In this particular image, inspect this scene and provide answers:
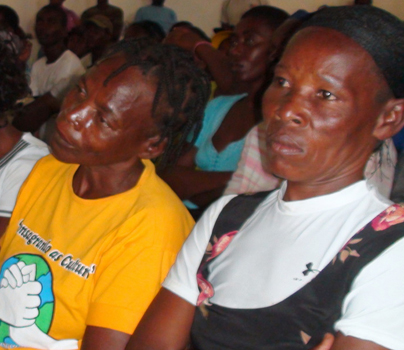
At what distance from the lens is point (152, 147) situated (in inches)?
52.8

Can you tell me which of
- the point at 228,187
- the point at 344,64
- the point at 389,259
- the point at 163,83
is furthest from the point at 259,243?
the point at 228,187

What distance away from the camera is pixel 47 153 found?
61.2 inches

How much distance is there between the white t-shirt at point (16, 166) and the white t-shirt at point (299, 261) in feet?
2.04

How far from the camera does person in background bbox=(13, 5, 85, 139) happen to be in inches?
121

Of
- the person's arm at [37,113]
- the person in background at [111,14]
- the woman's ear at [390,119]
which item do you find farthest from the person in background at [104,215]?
the person in background at [111,14]

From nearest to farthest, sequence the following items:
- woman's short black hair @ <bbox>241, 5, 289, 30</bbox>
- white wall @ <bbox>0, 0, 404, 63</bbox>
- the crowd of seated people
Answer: the crowd of seated people, woman's short black hair @ <bbox>241, 5, 289, 30</bbox>, white wall @ <bbox>0, 0, 404, 63</bbox>

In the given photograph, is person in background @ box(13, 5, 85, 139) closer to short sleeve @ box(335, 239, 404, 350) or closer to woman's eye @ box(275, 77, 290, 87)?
woman's eye @ box(275, 77, 290, 87)

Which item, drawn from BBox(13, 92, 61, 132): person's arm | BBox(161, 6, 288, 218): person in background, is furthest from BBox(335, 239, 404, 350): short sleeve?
BBox(13, 92, 61, 132): person's arm

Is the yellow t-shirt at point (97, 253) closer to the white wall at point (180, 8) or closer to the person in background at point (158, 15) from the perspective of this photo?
the person in background at point (158, 15)

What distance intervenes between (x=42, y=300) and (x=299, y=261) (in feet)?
2.21

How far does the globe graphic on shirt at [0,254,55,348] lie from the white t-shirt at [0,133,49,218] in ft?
0.81

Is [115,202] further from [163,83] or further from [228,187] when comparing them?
[228,187]

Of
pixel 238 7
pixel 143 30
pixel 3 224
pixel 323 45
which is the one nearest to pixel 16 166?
pixel 3 224

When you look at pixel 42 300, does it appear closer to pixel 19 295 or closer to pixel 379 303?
pixel 19 295
